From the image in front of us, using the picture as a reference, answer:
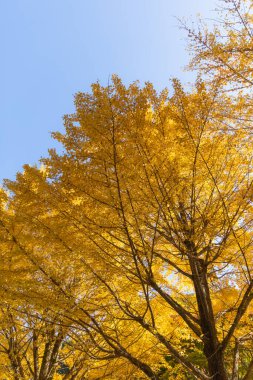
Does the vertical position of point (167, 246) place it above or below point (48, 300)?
above

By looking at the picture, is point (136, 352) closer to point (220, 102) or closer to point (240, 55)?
point (220, 102)

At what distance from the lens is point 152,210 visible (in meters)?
3.36

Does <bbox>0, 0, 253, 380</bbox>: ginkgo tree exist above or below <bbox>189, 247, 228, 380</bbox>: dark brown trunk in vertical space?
above

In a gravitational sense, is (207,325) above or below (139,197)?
below

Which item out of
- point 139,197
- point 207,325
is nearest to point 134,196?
point 139,197

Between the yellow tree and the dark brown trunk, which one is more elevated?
the yellow tree

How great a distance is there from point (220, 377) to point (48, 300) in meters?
1.81

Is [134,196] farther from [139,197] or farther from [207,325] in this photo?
[207,325]

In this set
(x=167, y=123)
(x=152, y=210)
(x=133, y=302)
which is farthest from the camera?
(x=133, y=302)

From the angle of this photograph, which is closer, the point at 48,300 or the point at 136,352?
the point at 48,300

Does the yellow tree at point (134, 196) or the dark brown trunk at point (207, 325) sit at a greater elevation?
the yellow tree at point (134, 196)

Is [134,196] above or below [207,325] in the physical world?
above

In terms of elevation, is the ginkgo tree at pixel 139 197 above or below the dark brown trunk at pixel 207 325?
above

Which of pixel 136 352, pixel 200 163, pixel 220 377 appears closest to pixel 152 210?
pixel 200 163
